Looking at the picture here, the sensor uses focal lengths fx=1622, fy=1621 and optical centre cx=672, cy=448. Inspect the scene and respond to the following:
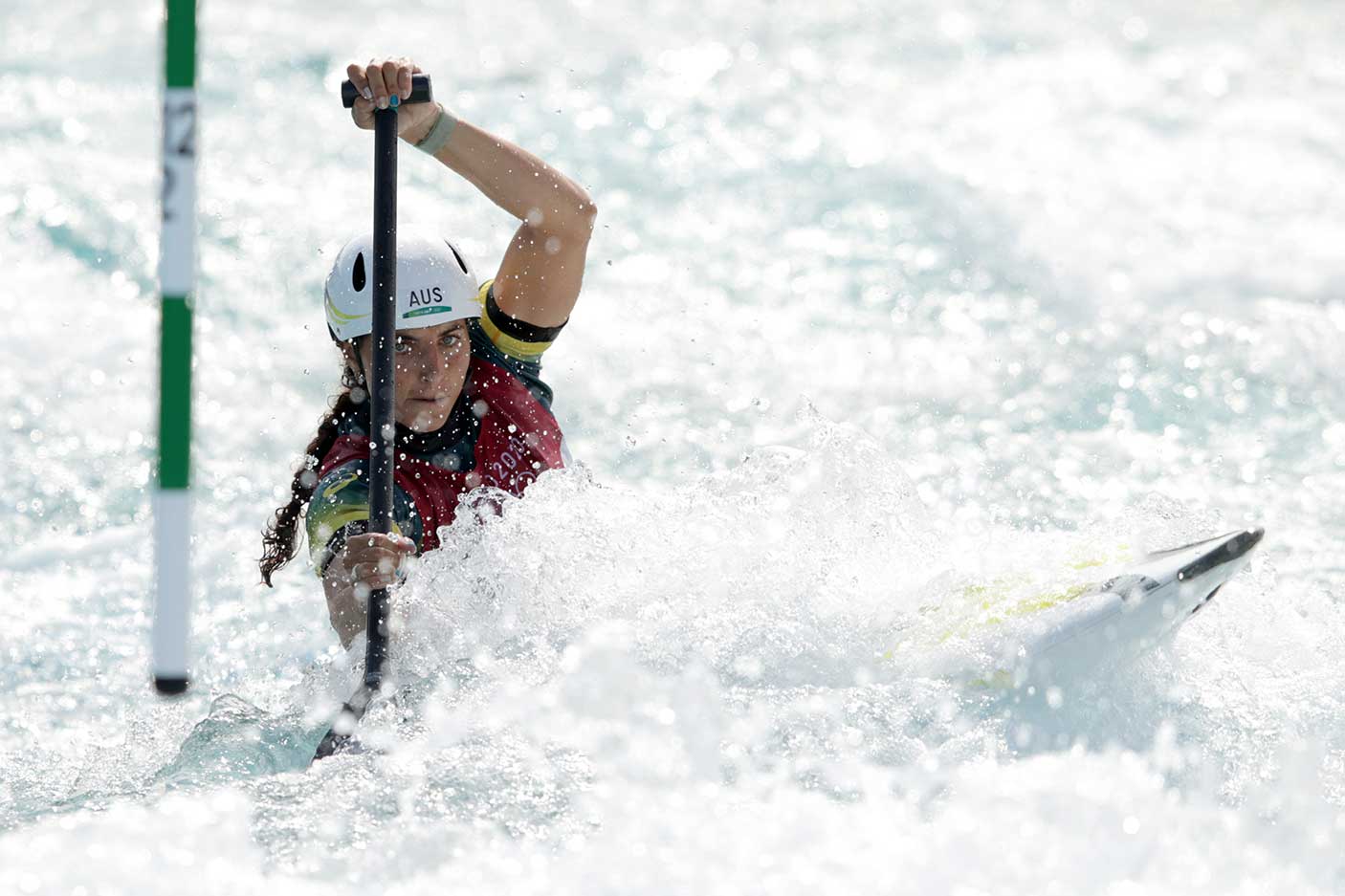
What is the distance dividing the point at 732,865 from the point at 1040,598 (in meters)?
1.30

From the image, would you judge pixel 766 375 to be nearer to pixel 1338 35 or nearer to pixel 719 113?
pixel 719 113

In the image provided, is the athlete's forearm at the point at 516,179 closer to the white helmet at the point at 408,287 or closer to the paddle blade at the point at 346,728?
the white helmet at the point at 408,287

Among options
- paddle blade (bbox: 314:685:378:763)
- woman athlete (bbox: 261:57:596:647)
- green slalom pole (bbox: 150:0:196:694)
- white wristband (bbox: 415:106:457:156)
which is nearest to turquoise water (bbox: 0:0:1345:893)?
paddle blade (bbox: 314:685:378:763)

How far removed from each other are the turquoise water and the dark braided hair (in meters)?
0.38

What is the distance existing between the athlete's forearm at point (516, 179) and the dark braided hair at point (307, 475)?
63cm

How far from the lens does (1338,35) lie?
12172 mm

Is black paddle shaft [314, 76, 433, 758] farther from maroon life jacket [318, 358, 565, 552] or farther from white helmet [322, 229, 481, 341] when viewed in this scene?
maroon life jacket [318, 358, 565, 552]

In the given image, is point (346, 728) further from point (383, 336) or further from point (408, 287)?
point (408, 287)

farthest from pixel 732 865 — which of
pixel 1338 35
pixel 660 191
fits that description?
pixel 1338 35

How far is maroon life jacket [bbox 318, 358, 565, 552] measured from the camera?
170 inches

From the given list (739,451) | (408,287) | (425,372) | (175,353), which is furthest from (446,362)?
(739,451)

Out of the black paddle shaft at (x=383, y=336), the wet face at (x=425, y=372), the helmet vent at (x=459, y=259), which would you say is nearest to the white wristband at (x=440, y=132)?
the black paddle shaft at (x=383, y=336)

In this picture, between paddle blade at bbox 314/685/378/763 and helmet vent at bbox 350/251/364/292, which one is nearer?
paddle blade at bbox 314/685/378/763

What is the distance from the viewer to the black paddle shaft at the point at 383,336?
381cm
